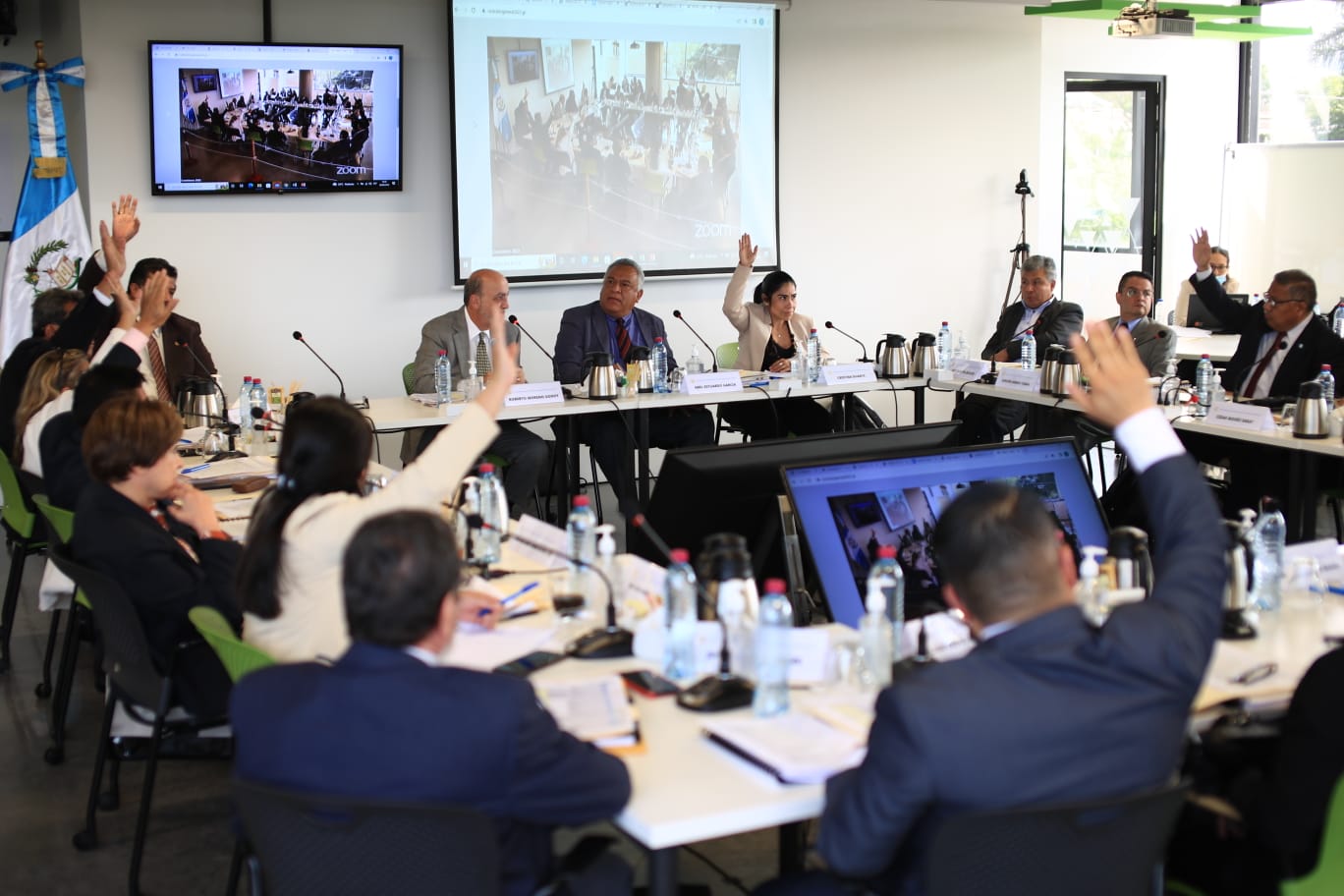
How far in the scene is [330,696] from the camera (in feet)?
5.78

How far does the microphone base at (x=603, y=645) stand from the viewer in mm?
2588

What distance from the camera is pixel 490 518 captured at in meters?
3.50

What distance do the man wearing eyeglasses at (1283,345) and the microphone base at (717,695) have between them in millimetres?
4225

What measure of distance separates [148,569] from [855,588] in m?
1.57

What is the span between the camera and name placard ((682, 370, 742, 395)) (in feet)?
20.4

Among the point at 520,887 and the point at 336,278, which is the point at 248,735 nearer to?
the point at 520,887

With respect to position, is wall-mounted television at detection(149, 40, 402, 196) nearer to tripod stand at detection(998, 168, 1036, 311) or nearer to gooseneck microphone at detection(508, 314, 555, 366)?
gooseneck microphone at detection(508, 314, 555, 366)

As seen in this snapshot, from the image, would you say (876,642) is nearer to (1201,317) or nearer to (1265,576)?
(1265,576)

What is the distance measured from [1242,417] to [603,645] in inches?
131

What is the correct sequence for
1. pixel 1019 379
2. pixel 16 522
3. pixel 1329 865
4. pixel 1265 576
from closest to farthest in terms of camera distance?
pixel 1329 865 < pixel 1265 576 < pixel 16 522 < pixel 1019 379

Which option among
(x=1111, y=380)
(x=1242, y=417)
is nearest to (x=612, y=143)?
(x=1242, y=417)

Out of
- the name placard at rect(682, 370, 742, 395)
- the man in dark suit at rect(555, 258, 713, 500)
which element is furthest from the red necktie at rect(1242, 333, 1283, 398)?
the man in dark suit at rect(555, 258, 713, 500)

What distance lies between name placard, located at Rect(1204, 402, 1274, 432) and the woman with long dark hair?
3270 millimetres

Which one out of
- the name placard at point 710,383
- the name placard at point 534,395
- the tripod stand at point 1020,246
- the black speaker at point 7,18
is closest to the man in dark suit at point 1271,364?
the name placard at point 710,383
